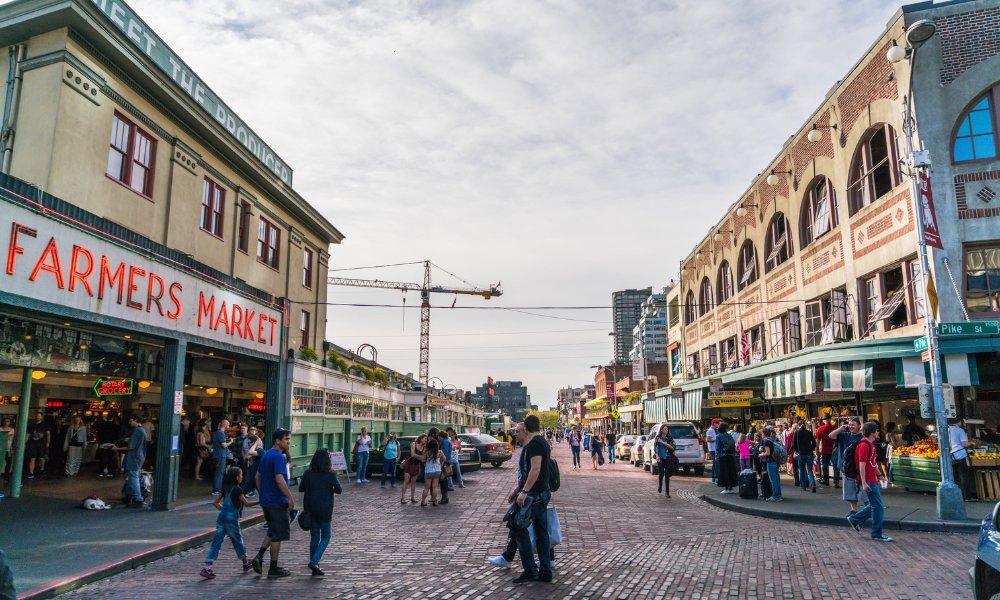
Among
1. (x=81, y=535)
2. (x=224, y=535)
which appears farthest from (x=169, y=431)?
(x=224, y=535)

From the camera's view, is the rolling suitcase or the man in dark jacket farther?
the man in dark jacket

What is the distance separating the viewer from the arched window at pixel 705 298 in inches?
1478

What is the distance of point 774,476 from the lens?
49.8 ft

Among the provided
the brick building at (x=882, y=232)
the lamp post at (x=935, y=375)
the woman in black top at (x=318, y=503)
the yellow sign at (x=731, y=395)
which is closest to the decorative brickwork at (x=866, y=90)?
the brick building at (x=882, y=232)

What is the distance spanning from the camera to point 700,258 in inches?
1532

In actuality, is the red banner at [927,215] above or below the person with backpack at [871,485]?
above

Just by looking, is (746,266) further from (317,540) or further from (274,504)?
(274,504)

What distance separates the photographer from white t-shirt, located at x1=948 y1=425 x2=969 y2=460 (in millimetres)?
13930

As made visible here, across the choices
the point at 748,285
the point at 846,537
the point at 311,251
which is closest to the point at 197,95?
the point at 311,251

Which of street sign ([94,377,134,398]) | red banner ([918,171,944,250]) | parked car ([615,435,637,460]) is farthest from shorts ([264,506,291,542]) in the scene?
parked car ([615,435,637,460])

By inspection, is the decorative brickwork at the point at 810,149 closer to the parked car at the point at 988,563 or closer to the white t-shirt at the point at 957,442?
the white t-shirt at the point at 957,442

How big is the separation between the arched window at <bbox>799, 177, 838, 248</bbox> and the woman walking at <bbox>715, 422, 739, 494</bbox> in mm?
9614

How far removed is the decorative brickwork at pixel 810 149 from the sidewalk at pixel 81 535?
829 inches

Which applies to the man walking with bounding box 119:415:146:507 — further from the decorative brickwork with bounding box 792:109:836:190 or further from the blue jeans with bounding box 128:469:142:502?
the decorative brickwork with bounding box 792:109:836:190
